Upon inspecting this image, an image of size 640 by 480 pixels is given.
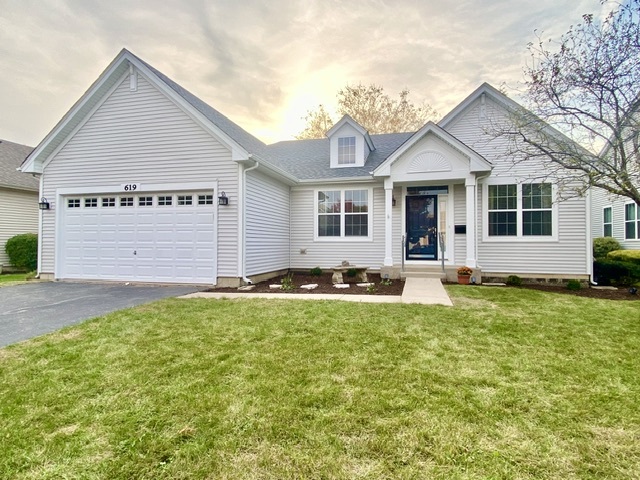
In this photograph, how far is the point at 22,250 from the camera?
13.8 m

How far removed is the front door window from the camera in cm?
1092

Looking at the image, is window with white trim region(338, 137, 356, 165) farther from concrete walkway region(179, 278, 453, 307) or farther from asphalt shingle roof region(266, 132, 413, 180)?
concrete walkway region(179, 278, 453, 307)

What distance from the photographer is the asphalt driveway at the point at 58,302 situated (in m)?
5.25

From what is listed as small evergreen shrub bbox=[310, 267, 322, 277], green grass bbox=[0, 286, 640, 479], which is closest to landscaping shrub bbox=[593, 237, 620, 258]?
green grass bbox=[0, 286, 640, 479]

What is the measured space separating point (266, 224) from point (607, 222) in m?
15.8

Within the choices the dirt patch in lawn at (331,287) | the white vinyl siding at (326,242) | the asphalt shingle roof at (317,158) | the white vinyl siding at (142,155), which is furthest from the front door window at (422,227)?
the white vinyl siding at (142,155)

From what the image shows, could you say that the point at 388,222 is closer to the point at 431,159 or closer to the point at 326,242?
the point at 431,159

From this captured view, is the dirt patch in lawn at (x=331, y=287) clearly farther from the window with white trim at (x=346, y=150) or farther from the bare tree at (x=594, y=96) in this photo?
Answer: the bare tree at (x=594, y=96)

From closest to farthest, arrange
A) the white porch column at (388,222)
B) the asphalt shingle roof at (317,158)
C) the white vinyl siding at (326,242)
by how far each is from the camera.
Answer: the white porch column at (388,222) < the white vinyl siding at (326,242) < the asphalt shingle roof at (317,158)

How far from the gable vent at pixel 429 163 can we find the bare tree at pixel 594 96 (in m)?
2.36

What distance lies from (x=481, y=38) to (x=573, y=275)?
8.14 metres

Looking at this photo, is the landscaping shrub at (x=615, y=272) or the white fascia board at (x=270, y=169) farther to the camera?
the landscaping shrub at (x=615, y=272)

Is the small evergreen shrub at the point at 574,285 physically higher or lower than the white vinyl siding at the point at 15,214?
lower

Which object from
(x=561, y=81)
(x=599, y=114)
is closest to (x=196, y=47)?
(x=561, y=81)
